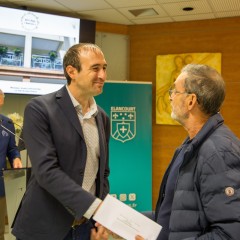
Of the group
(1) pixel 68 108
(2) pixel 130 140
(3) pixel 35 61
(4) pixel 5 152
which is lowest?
(4) pixel 5 152

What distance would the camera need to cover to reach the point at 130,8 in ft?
15.1

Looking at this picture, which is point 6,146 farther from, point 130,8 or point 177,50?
point 177,50

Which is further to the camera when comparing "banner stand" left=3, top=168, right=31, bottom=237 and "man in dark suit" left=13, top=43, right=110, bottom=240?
"banner stand" left=3, top=168, right=31, bottom=237

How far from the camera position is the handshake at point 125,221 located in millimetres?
1325

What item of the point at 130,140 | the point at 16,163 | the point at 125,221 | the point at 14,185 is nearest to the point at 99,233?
the point at 125,221

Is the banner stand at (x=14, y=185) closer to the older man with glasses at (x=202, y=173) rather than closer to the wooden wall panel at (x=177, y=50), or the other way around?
the older man with glasses at (x=202, y=173)

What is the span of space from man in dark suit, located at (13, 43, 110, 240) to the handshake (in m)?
0.09

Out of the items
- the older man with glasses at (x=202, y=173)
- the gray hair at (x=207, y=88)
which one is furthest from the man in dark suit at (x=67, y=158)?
the gray hair at (x=207, y=88)

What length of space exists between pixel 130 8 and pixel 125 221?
12.5 ft

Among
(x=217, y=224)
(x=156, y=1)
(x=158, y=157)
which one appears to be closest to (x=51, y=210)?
(x=217, y=224)

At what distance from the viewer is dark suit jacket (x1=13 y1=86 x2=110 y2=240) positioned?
1.41 meters

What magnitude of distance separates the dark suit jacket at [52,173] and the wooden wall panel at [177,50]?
3.74 m

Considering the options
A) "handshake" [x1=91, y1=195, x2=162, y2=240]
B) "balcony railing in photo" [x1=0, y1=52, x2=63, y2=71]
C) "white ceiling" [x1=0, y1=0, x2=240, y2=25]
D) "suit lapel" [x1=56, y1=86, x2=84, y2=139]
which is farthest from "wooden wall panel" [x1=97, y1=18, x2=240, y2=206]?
"handshake" [x1=91, y1=195, x2=162, y2=240]

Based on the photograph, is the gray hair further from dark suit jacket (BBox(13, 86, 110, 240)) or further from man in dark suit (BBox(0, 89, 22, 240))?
man in dark suit (BBox(0, 89, 22, 240))
